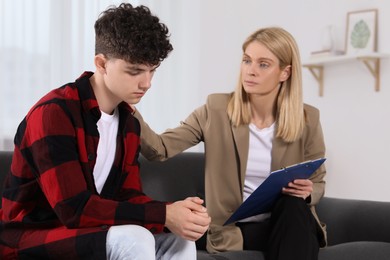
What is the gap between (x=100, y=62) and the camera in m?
1.70

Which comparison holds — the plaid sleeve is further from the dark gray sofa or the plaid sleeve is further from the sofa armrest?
the sofa armrest

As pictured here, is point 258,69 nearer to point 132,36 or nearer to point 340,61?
point 132,36

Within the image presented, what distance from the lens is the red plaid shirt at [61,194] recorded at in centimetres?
153

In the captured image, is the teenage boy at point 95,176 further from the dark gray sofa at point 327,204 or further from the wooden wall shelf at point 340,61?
the wooden wall shelf at point 340,61

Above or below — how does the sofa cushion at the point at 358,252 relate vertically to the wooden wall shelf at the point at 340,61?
below

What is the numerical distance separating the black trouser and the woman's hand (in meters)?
0.03

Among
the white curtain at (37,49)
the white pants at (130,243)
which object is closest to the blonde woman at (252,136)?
the white pants at (130,243)

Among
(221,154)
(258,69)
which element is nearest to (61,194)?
(221,154)

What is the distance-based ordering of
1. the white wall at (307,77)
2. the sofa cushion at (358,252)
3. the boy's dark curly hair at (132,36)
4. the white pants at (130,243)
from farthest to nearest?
the white wall at (307,77)
the sofa cushion at (358,252)
the boy's dark curly hair at (132,36)
the white pants at (130,243)

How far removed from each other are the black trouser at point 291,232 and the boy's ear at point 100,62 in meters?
0.76

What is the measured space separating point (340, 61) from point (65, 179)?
2.64 m

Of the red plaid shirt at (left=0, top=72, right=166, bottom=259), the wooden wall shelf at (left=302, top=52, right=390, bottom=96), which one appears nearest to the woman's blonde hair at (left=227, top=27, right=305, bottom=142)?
the red plaid shirt at (left=0, top=72, right=166, bottom=259)

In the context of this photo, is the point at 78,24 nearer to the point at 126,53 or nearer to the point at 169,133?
the point at 169,133

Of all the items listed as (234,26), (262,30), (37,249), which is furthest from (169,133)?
(234,26)
